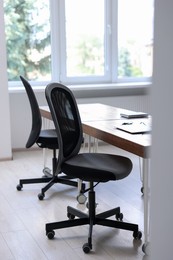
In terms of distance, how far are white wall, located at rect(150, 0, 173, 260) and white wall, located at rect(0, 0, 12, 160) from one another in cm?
410

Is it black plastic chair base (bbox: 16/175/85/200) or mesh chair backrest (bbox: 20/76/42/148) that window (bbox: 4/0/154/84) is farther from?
black plastic chair base (bbox: 16/175/85/200)

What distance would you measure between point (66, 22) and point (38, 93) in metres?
1.06

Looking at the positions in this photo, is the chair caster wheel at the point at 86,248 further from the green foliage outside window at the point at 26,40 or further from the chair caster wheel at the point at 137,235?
the green foliage outside window at the point at 26,40

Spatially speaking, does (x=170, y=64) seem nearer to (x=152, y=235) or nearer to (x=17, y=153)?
(x=152, y=235)

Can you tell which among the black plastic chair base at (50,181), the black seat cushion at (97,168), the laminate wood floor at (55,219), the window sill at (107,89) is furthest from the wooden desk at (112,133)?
→ the window sill at (107,89)

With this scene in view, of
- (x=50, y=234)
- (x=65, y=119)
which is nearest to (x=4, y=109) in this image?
(x=65, y=119)

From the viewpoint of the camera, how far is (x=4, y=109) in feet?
15.6

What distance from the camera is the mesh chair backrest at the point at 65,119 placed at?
270 centimetres

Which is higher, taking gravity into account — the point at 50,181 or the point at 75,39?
the point at 75,39

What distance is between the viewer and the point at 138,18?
5906 millimetres

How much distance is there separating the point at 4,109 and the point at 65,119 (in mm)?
2145

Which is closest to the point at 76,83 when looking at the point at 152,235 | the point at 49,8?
the point at 49,8

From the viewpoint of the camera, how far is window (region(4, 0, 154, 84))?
5383 millimetres

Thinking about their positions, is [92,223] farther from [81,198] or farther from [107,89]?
[107,89]
